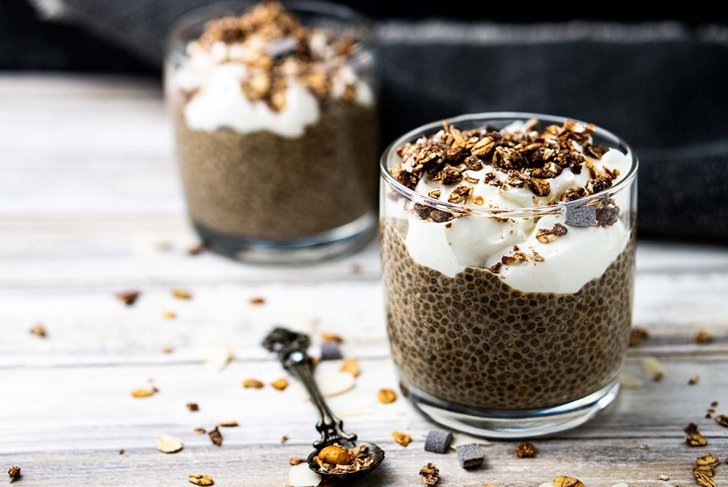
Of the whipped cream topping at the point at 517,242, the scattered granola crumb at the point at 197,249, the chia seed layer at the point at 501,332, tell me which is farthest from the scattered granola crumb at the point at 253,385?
the scattered granola crumb at the point at 197,249

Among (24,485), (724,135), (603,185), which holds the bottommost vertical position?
(24,485)

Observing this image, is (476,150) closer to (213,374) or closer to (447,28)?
(213,374)

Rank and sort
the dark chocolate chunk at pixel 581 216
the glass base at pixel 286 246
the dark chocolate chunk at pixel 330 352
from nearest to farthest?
1. the dark chocolate chunk at pixel 581 216
2. the dark chocolate chunk at pixel 330 352
3. the glass base at pixel 286 246

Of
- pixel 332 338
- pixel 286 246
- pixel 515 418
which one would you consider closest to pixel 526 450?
pixel 515 418

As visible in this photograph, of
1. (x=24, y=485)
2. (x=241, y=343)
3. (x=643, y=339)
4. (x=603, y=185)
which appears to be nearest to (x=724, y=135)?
(x=643, y=339)

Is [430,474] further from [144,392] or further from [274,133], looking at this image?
[274,133]

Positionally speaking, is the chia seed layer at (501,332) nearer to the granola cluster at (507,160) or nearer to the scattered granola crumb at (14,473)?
the granola cluster at (507,160)
